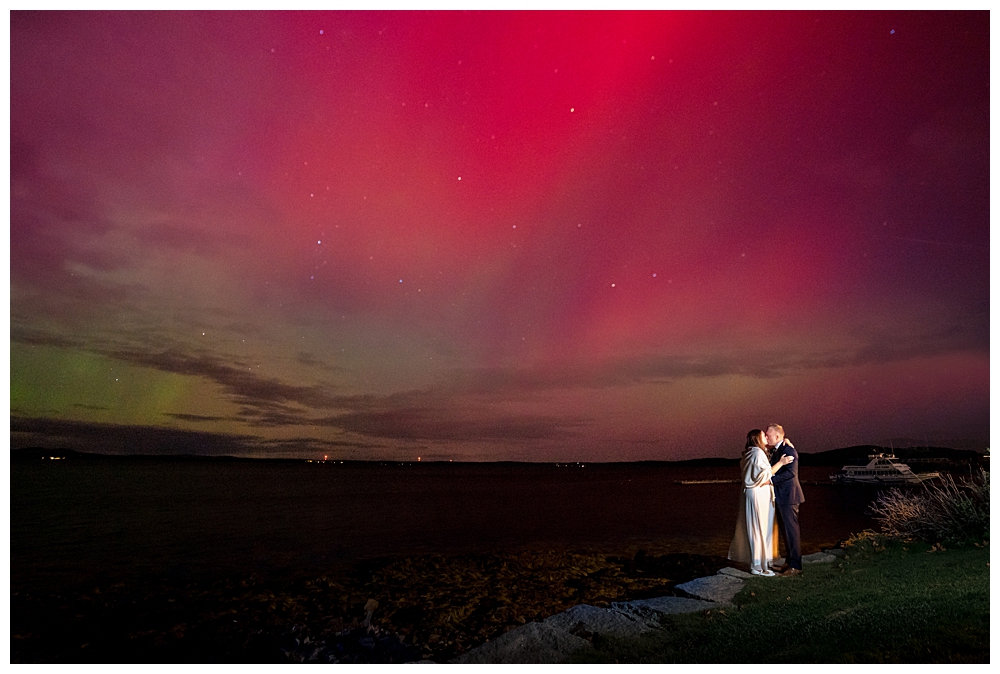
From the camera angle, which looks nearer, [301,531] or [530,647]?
[530,647]

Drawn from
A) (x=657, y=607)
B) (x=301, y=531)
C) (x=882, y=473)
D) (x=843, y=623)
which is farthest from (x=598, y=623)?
(x=882, y=473)

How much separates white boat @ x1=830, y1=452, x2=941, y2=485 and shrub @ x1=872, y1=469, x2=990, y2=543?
79.6 m

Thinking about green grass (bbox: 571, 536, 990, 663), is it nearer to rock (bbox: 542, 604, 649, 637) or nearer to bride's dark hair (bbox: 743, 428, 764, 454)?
rock (bbox: 542, 604, 649, 637)

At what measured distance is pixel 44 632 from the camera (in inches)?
547

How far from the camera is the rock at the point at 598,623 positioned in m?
9.10

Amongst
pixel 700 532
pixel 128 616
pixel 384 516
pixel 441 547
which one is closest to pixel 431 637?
pixel 128 616

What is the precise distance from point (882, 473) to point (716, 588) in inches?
3408

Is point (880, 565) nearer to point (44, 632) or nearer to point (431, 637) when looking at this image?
point (431, 637)

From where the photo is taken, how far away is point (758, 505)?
11734 mm

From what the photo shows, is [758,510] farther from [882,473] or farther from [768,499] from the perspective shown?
[882,473]

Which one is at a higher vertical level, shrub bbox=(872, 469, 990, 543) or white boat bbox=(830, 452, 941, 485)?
shrub bbox=(872, 469, 990, 543)

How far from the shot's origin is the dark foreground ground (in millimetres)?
12141

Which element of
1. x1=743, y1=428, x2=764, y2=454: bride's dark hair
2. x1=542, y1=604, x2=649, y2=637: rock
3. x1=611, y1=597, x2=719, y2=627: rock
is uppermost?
x1=743, y1=428, x2=764, y2=454: bride's dark hair

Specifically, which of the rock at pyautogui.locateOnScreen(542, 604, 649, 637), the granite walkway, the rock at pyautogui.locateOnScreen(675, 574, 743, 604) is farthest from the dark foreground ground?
the rock at pyautogui.locateOnScreen(542, 604, 649, 637)
